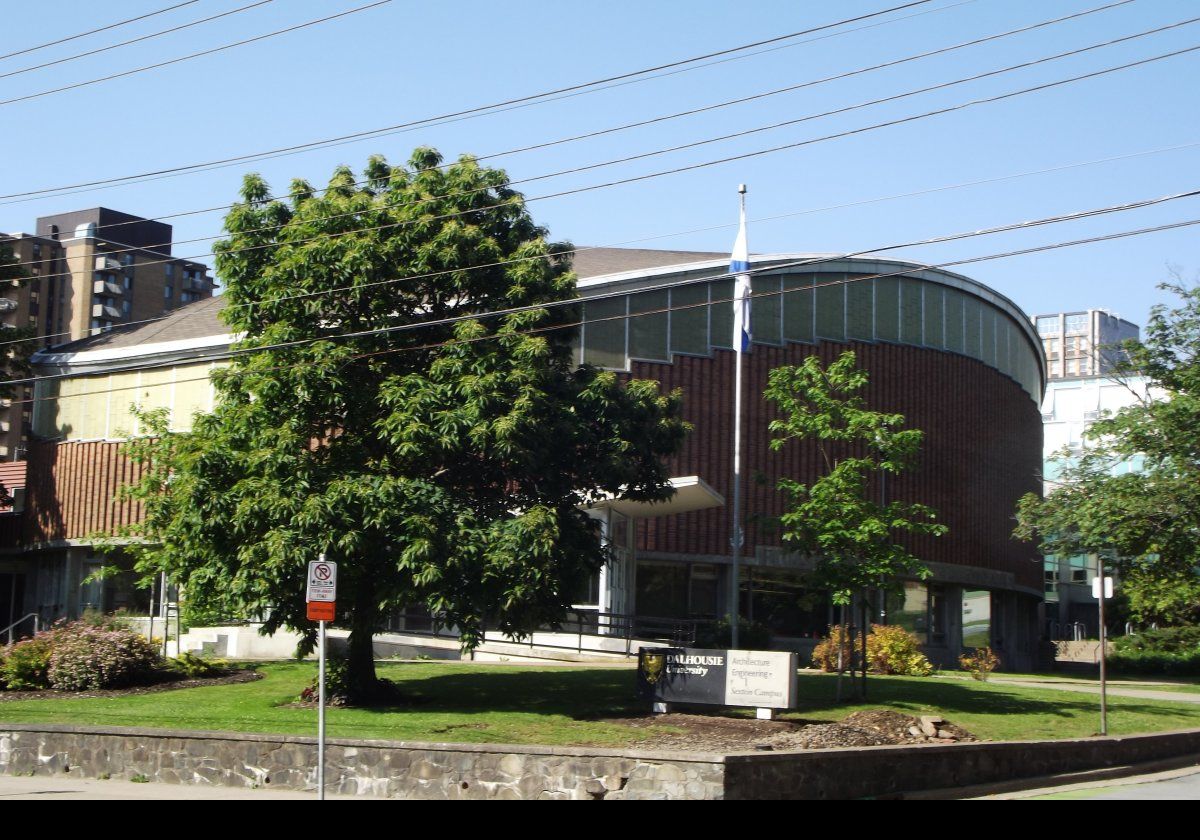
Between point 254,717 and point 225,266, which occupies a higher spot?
point 225,266

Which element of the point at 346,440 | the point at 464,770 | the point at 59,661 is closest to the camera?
the point at 464,770

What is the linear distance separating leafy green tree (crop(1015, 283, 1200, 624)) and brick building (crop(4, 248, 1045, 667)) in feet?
24.0

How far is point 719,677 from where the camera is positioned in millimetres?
20453

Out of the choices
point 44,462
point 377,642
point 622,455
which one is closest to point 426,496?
point 622,455

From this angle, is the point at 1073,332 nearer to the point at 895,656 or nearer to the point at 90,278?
the point at 90,278

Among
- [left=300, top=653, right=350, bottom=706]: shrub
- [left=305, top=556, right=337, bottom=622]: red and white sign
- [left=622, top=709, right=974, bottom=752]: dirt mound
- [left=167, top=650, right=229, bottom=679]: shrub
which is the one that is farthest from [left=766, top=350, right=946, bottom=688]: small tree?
[left=167, top=650, right=229, bottom=679]: shrub

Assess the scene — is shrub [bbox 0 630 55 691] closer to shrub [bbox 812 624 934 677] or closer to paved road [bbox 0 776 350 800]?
paved road [bbox 0 776 350 800]

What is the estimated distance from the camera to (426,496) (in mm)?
20406

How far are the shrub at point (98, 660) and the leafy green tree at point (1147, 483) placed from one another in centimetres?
2365
